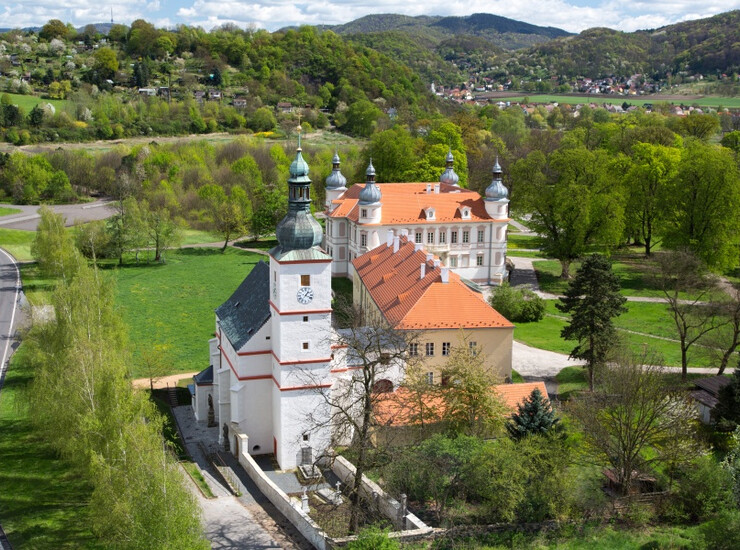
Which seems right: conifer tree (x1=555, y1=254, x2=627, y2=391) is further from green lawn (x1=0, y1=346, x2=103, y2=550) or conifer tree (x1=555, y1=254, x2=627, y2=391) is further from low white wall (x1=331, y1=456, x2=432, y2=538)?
green lawn (x1=0, y1=346, x2=103, y2=550)

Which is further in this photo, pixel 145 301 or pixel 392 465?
pixel 145 301

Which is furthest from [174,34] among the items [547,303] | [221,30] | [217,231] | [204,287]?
[547,303]

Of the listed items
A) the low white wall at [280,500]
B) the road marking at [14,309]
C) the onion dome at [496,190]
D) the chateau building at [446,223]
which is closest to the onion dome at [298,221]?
the low white wall at [280,500]

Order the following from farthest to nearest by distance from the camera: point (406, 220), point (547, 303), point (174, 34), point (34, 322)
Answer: point (174, 34) → point (406, 220) → point (547, 303) → point (34, 322)

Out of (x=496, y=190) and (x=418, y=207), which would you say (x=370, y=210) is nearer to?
(x=418, y=207)

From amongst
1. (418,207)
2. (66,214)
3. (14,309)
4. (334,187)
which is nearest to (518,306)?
(418,207)

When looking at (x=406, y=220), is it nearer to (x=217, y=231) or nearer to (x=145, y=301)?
(x=145, y=301)
